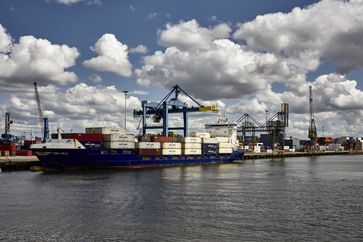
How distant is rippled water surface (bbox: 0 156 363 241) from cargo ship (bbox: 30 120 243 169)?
62.9ft

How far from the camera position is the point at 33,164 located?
75.0 metres

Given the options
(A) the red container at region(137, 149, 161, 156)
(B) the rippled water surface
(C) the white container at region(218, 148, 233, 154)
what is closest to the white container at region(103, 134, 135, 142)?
(A) the red container at region(137, 149, 161, 156)

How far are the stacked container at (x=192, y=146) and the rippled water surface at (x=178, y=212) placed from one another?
40.6 m

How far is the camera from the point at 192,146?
9225 cm

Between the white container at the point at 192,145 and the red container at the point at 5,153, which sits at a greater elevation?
the white container at the point at 192,145

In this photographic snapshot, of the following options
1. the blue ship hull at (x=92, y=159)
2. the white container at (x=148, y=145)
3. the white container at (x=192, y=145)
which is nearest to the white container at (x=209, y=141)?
the white container at (x=192, y=145)

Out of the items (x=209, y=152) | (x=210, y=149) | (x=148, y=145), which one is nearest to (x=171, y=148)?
(x=148, y=145)

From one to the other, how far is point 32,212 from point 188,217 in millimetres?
12887

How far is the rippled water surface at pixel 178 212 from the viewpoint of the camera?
82.3 feet

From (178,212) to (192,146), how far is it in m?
60.6

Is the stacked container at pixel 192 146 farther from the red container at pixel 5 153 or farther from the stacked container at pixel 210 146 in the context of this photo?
the red container at pixel 5 153

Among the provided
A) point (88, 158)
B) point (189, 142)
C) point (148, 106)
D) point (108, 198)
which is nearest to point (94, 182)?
point (108, 198)

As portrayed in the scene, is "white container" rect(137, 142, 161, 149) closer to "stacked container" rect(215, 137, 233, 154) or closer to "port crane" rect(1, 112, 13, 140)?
"stacked container" rect(215, 137, 233, 154)

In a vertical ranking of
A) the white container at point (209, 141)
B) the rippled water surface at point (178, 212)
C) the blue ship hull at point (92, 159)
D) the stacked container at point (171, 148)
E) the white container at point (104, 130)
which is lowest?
the rippled water surface at point (178, 212)
